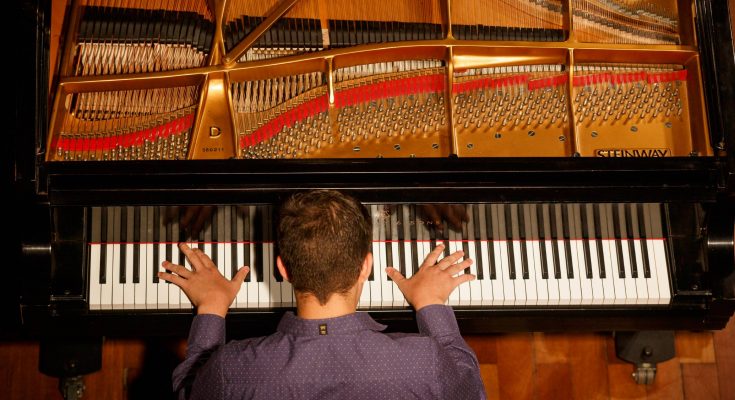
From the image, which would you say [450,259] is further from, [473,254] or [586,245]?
[586,245]

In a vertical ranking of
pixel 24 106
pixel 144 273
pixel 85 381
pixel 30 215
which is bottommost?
pixel 85 381

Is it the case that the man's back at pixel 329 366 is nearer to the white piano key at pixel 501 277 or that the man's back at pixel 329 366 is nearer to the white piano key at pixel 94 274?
the white piano key at pixel 501 277

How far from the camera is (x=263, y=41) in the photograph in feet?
8.02

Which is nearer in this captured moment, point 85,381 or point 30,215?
point 30,215

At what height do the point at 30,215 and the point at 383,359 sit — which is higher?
the point at 30,215

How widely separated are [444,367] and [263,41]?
4.89 feet

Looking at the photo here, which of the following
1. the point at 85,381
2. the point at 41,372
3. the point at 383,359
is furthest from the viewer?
the point at 85,381

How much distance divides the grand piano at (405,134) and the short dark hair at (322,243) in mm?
432

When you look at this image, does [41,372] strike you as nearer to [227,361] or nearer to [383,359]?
[227,361]

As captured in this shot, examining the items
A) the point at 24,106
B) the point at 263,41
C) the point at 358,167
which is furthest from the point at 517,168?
the point at 24,106

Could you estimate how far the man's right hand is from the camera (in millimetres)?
2332

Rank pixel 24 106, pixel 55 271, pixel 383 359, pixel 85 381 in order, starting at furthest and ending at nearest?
pixel 85 381 → pixel 55 271 → pixel 24 106 → pixel 383 359

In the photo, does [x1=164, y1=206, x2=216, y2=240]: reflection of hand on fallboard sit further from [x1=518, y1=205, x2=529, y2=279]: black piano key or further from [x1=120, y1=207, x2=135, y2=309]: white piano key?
[x1=518, y1=205, x2=529, y2=279]: black piano key

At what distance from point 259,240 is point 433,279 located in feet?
2.39
